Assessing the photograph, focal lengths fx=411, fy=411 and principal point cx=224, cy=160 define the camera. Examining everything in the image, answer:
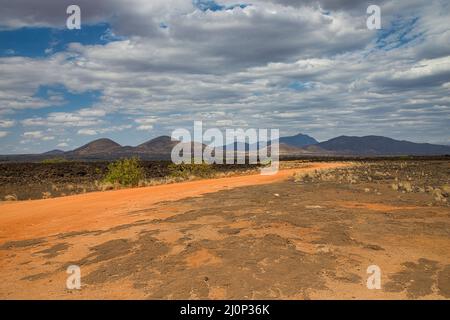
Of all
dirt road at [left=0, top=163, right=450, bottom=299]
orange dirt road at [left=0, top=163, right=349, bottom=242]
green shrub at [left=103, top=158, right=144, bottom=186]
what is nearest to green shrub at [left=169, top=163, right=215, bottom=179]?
green shrub at [left=103, top=158, right=144, bottom=186]

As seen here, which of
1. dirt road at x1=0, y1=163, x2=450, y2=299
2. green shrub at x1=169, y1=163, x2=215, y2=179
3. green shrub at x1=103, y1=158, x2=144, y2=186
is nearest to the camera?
dirt road at x1=0, y1=163, x2=450, y2=299

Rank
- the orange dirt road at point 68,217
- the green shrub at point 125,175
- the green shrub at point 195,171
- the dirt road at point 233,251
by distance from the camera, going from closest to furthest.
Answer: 1. the dirt road at point 233,251
2. the orange dirt road at point 68,217
3. the green shrub at point 125,175
4. the green shrub at point 195,171

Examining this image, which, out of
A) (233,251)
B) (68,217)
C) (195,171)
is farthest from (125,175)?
(233,251)

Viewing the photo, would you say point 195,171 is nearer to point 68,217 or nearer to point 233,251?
point 68,217

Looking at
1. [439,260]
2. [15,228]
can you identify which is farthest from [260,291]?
[15,228]

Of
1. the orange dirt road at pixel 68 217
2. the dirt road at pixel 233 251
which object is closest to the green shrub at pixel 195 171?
the orange dirt road at pixel 68 217

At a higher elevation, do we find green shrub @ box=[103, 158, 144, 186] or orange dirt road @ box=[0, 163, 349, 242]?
green shrub @ box=[103, 158, 144, 186]

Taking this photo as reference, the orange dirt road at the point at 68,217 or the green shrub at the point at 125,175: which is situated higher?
the green shrub at the point at 125,175

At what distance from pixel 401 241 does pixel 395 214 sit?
316cm

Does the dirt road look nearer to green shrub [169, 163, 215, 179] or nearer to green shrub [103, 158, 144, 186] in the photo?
green shrub [103, 158, 144, 186]

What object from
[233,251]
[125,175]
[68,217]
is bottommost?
[68,217]

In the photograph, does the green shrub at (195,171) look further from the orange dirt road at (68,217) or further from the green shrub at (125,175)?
the orange dirt road at (68,217)

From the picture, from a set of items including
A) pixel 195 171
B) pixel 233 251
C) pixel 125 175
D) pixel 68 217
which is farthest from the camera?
pixel 195 171
